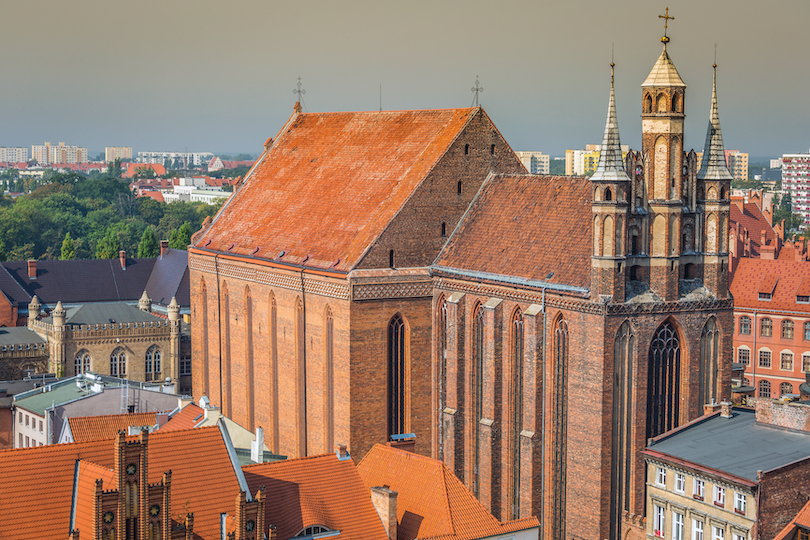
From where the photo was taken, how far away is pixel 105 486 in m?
37.7

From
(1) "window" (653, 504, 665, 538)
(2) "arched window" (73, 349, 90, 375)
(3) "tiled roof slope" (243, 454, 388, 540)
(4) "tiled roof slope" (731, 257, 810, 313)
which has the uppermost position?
(4) "tiled roof slope" (731, 257, 810, 313)

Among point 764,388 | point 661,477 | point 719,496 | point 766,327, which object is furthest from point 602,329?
point 764,388

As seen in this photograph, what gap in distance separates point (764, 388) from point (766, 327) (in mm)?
5649

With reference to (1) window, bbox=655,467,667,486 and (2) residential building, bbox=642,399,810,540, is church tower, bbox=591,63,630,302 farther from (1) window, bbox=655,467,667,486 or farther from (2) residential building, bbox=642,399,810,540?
(1) window, bbox=655,467,667,486

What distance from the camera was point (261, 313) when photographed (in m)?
75.1

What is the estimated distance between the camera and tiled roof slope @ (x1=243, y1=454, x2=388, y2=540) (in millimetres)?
44094

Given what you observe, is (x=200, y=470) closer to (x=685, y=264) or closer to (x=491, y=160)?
(x=685, y=264)

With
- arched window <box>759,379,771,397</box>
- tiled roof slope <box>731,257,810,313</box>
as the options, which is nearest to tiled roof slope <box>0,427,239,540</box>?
tiled roof slope <box>731,257,810,313</box>

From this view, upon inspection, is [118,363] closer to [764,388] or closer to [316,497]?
[764,388]

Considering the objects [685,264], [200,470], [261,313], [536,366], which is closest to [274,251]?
[261,313]

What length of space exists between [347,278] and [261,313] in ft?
43.5

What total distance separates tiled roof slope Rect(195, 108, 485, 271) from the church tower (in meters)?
13.8

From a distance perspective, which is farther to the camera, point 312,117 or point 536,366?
point 312,117

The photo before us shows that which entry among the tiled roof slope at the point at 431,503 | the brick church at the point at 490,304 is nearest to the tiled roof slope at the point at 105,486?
the tiled roof slope at the point at 431,503
